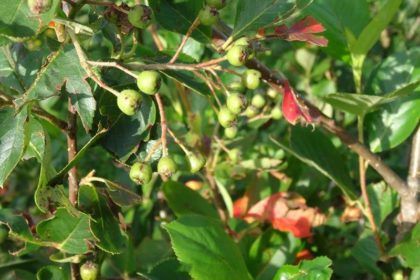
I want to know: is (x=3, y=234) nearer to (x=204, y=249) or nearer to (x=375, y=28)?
(x=204, y=249)

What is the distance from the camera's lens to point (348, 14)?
1.63m

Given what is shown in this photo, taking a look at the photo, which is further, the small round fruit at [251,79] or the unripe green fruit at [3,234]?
the unripe green fruit at [3,234]

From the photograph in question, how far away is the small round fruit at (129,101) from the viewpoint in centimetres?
107

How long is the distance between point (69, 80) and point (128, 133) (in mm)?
166

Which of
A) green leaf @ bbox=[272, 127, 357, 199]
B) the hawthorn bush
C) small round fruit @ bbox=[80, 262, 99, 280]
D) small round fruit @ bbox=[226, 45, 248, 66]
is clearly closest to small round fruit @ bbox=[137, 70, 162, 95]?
the hawthorn bush

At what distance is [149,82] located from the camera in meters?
1.06

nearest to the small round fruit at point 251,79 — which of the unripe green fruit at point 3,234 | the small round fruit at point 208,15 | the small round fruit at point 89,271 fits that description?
the small round fruit at point 208,15

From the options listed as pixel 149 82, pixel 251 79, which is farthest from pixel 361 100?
pixel 149 82

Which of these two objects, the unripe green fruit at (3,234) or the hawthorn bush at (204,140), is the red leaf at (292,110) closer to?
the hawthorn bush at (204,140)

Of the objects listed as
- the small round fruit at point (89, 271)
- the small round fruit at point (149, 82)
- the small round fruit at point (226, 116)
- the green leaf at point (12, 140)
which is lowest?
the small round fruit at point (89, 271)

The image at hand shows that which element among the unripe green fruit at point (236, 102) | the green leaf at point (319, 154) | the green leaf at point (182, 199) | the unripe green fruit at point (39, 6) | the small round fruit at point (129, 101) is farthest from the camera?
the green leaf at point (182, 199)

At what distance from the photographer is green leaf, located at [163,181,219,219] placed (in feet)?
5.54

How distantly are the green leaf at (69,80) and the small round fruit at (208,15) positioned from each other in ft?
0.76

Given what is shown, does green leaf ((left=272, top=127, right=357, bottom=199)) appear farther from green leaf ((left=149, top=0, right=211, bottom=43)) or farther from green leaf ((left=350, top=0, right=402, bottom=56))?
green leaf ((left=149, top=0, right=211, bottom=43))
